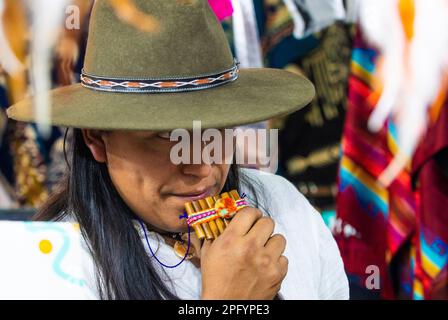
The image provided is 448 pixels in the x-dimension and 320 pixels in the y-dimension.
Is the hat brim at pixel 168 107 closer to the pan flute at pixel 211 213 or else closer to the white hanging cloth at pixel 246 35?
the pan flute at pixel 211 213

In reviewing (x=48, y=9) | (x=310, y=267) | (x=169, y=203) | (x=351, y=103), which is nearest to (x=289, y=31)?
(x=351, y=103)

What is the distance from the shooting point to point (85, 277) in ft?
4.89

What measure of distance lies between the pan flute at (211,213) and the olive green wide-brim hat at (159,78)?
0.23 metres

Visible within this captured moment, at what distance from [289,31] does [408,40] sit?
0.46 meters

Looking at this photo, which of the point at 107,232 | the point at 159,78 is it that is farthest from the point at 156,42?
the point at 107,232

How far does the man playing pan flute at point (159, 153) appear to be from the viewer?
1.39 meters

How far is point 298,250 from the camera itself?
177 centimetres

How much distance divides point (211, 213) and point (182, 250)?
19 cm

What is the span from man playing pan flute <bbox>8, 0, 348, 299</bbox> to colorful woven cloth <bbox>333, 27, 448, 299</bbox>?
0.99 m

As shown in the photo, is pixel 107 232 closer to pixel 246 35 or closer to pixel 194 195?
pixel 194 195

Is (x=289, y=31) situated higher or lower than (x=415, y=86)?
higher
